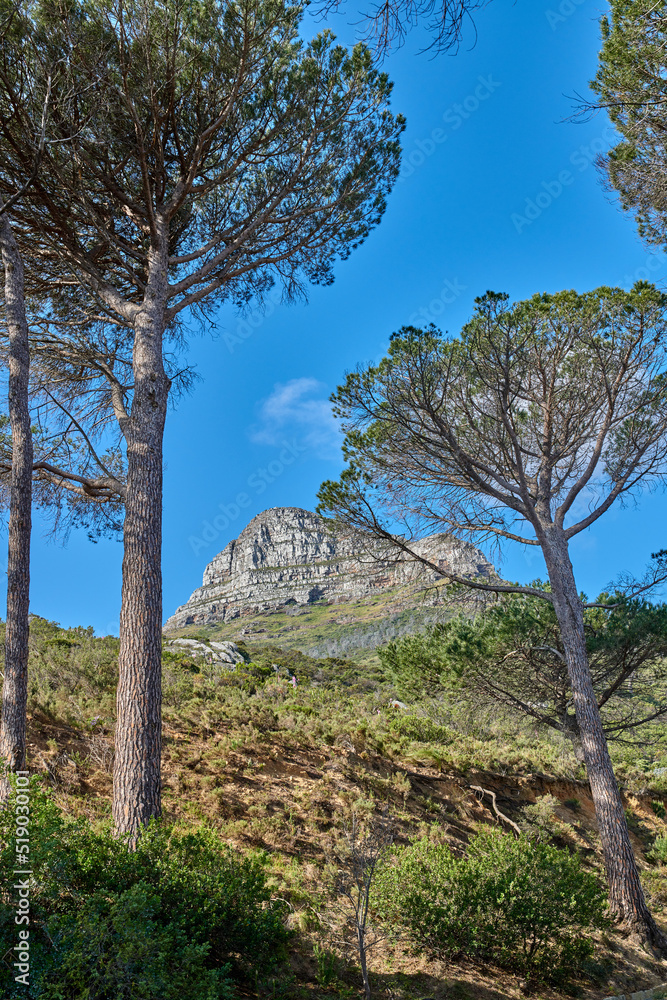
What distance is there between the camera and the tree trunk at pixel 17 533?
4.40m

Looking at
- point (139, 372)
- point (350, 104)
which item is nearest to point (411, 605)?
point (139, 372)

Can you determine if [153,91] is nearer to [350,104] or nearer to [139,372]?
[350,104]

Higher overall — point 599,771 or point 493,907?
point 599,771

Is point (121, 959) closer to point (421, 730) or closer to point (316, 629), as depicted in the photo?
point (421, 730)

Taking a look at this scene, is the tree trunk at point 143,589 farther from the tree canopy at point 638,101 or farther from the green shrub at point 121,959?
the tree canopy at point 638,101

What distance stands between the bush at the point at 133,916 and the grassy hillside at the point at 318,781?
1.67 ft

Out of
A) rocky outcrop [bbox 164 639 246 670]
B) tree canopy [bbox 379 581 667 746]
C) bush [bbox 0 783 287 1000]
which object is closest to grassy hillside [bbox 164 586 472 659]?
rocky outcrop [bbox 164 639 246 670]

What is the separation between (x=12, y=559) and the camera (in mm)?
4910

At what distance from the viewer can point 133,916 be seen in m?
2.74

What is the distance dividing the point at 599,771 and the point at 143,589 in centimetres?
594

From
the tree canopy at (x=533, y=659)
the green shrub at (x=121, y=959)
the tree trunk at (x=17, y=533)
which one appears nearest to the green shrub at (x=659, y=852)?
the tree canopy at (x=533, y=659)

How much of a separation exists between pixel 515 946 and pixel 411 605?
495cm

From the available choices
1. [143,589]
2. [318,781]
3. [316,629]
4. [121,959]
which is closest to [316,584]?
[316,629]

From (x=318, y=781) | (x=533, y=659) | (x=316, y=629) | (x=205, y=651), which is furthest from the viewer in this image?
(x=316, y=629)
